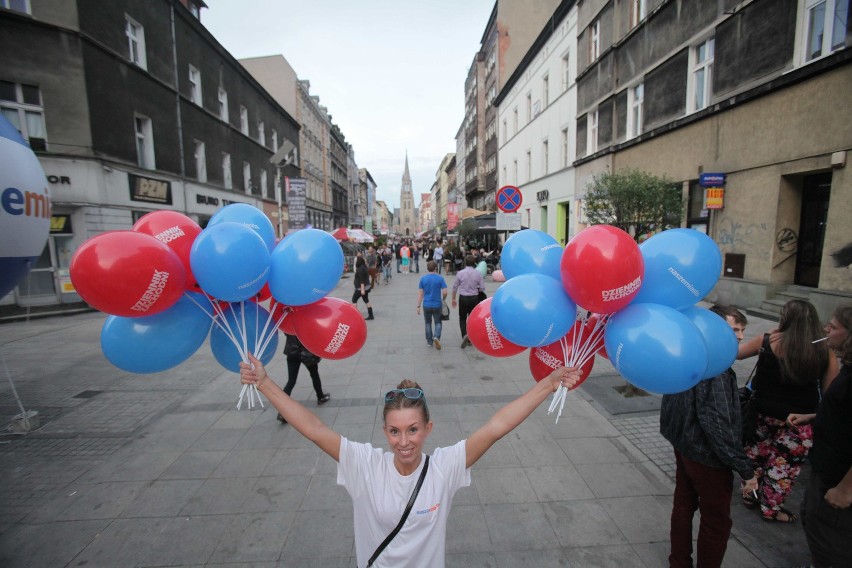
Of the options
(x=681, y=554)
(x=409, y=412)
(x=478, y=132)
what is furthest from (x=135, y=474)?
(x=478, y=132)

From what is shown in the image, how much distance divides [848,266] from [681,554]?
28.3 ft

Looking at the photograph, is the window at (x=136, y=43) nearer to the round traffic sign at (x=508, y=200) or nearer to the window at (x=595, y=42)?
the round traffic sign at (x=508, y=200)

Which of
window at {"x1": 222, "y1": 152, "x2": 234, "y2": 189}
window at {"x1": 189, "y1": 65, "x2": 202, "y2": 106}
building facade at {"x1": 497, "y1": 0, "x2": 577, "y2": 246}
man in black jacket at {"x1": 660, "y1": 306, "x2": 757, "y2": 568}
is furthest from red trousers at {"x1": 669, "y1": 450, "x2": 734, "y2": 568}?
window at {"x1": 222, "y1": 152, "x2": 234, "y2": 189}

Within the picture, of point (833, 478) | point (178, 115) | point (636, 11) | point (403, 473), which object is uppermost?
point (636, 11)

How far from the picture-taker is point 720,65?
10781 mm

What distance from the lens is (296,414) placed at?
1.88 m

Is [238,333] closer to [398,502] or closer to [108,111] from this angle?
[398,502]

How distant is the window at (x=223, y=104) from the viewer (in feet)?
70.9

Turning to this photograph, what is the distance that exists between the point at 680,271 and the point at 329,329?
1.90m

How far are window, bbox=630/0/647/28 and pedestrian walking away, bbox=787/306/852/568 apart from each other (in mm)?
16163

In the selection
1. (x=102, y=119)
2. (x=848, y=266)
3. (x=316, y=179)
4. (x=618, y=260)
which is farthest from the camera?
(x=316, y=179)

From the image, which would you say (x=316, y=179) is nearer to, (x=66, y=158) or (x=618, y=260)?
(x=66, y=158)

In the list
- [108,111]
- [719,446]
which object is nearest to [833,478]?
[719,446]

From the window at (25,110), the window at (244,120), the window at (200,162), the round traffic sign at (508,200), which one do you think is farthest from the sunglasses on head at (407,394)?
the window at (244,120)
